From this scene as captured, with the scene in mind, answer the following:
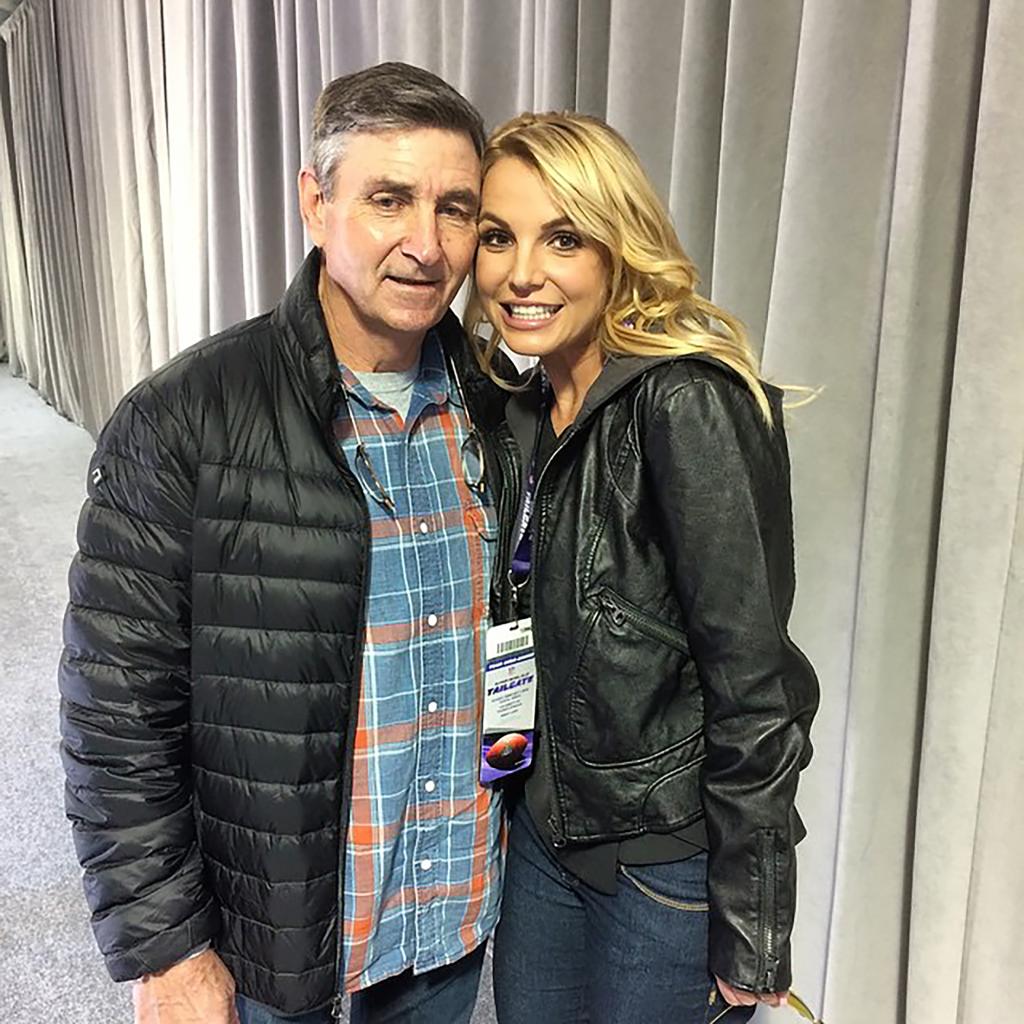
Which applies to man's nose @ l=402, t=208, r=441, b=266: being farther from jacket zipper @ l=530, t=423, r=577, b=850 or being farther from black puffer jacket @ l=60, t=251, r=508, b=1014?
jacket zipper @ l=530, t=423, r=577, b=850

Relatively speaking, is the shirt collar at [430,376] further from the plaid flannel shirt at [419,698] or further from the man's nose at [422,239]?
the man's nose at [422,239]

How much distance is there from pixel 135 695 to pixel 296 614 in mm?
168

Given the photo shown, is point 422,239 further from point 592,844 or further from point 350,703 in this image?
point 592,844

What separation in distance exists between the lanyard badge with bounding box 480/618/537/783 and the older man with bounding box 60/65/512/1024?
0.02 m

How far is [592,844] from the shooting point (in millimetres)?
1055

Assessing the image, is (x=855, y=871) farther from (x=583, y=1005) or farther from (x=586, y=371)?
(x=586, y=371)

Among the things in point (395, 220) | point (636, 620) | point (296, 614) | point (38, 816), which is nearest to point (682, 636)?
point (636, 620)

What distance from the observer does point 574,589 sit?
39.5 inches

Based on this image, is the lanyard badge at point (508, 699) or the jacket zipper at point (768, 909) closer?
the jacket zipper at point (768, 909)

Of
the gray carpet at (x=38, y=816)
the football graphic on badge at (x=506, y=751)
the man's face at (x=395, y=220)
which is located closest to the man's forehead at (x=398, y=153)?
the man's face at (x=395, y=220)

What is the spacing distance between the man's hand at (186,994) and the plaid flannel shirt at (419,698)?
13 cm

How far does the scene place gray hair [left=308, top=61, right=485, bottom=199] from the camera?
97 cm

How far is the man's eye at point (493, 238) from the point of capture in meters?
1.06

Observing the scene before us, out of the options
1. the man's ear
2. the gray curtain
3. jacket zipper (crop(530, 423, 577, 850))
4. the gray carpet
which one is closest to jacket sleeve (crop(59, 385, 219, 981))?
the man's ear
